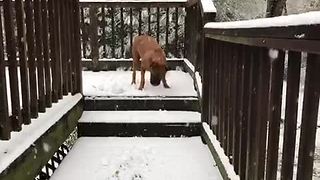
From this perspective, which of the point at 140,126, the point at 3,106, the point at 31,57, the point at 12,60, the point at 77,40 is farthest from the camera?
the point at 77,40

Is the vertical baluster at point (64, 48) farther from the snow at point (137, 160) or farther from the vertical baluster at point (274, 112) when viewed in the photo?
the vertical baluster at point (274, 112)

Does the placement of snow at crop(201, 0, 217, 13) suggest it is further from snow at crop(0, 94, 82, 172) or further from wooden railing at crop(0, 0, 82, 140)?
snow at crop(0, 94, 82, 172)

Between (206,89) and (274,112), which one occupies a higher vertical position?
(274,112)

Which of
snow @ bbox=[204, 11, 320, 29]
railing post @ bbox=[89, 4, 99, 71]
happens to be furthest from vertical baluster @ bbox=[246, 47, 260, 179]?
railing post @ bbox=[89, 4, 99, 71]

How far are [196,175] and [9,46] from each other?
190 cm

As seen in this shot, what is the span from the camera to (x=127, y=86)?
587cm

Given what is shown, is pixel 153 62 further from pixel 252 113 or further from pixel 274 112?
pixel 274 112

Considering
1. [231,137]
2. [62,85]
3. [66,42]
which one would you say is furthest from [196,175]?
[66,42]

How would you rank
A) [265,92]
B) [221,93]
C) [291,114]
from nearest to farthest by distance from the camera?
[291,114] < [265,92] < [221,93]

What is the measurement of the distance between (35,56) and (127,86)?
2502mm

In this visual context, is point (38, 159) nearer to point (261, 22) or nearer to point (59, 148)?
point (59, 148)

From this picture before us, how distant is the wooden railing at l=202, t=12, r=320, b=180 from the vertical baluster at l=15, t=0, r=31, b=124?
1.52 metres

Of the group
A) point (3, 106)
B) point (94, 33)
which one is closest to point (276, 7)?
point (94, 33)

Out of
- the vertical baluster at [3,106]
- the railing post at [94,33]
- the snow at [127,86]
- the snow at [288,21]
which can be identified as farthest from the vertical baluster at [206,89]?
the railing post at [94,33]
